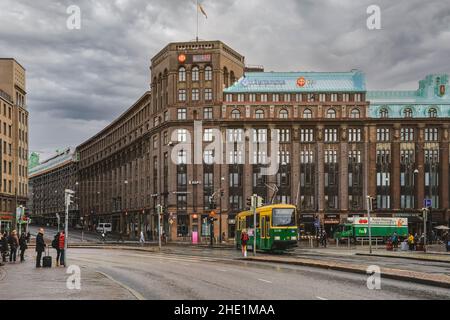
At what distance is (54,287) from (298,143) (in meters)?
78.3

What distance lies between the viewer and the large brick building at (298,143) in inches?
3777

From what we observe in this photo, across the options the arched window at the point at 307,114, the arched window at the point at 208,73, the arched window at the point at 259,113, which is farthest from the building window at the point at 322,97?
the arched window at the point at 208,73

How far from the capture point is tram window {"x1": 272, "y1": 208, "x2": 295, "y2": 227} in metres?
46.7

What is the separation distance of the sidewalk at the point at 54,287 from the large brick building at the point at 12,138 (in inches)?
2436

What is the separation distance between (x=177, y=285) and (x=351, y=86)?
78.9 metres

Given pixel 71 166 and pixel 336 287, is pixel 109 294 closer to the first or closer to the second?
pixel 336 287

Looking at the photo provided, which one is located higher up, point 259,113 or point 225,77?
point 225,77

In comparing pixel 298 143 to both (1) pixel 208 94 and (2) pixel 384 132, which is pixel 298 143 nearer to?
(2) pixel 384 132

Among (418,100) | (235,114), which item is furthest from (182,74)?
(418,100)

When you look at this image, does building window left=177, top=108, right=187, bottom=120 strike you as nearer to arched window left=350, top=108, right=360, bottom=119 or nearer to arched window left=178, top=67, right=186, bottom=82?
arched window left=178, top=67, right=186, bottom=82

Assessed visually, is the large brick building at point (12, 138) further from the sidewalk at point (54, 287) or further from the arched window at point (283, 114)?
the sidewalk at point (54, 287)

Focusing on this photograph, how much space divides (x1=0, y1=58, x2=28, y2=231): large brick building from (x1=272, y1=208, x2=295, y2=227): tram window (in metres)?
48.2

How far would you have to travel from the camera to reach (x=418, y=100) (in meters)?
98.1
